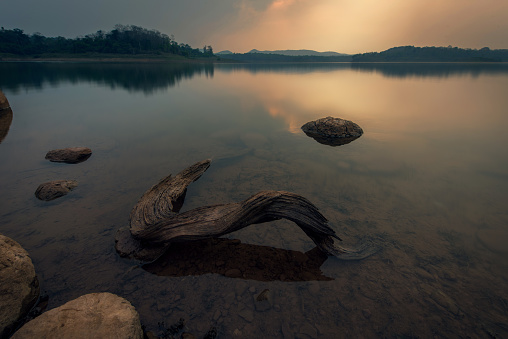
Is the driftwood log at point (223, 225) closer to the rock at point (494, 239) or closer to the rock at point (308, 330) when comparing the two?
the rock at point (308, 330)

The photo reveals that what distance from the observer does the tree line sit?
4331 inches

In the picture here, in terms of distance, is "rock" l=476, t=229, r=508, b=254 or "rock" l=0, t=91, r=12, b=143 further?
"rock" l=0, t=91, r=12, b=143

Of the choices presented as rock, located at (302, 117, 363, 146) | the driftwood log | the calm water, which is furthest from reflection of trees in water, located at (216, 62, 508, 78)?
the driftwood log

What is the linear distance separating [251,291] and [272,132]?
38.1 feet

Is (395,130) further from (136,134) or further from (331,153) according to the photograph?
(136,134)

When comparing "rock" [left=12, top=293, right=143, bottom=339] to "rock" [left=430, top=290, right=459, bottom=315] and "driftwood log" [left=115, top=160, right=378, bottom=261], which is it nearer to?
"driftwood log" [left=115, top=160, right=378, bottom=261]

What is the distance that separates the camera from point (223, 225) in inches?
197

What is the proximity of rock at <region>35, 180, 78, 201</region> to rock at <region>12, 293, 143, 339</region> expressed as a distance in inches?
195

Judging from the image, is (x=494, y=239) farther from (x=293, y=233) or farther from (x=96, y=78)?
(x=96, y=78)

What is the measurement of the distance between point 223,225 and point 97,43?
531 ft

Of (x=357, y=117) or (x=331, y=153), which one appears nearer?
(x=331, y=153)

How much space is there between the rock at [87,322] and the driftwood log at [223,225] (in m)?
1.51

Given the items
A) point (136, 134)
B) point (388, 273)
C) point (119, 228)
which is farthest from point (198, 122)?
point (388, 273)

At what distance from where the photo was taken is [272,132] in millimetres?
14773
